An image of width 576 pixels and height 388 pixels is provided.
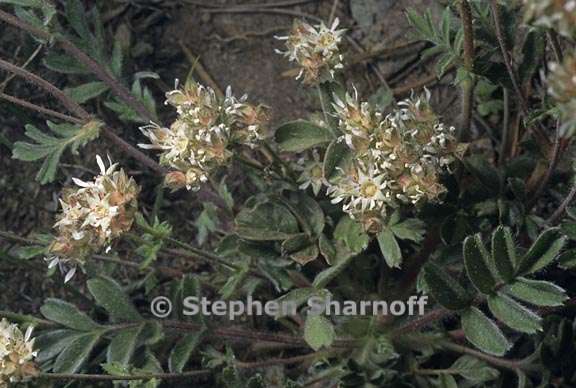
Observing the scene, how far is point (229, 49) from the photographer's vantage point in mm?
3086

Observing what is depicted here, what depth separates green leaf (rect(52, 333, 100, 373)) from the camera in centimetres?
215

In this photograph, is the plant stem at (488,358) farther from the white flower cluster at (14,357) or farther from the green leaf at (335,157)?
the white flower cluster at (14,357)

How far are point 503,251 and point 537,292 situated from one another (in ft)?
0.39

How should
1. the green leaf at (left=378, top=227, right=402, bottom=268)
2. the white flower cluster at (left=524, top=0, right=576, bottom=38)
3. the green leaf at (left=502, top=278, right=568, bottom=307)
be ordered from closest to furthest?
the white flower cluster at (left=524, top=0, right=576, bottom=38)
the green leaf at (left=502, top=278, right=568, bottom=307)
the green leaf at (left=378, top=227, right=402, bottom=268)

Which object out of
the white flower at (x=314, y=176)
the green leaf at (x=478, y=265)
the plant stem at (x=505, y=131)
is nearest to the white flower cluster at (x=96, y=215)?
Result: the white flower at (x=314, y=176)

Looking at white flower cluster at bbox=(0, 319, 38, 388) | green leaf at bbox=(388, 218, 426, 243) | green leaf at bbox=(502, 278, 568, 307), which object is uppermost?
green leaf at bbox=(388, 218, 426, 243)

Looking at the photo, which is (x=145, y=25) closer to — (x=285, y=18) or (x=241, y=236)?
(x=285, y=18)

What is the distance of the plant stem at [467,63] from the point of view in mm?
1861

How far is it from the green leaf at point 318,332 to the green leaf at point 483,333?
351 millimetres

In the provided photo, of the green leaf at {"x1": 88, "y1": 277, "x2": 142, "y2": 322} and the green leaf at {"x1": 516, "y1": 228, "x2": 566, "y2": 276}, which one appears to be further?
the green leaf at {"x1": 88, "y1": 277, "x2": 142, "y2": 322}

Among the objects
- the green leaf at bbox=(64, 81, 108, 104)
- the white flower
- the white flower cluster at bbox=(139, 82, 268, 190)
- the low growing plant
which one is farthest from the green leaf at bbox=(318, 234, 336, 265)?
the green leaf at bbox=(64, 81, 108, 104)

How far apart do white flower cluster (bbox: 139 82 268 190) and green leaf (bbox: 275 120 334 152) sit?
15cm

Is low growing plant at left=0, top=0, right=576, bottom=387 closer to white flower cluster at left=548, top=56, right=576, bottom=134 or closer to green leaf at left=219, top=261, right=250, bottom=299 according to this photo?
green leaf at left=219, top=261, right=250, bottom=299

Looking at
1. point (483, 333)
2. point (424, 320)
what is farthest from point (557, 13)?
point (424, 320)
